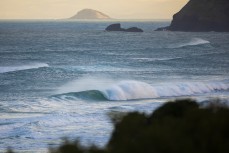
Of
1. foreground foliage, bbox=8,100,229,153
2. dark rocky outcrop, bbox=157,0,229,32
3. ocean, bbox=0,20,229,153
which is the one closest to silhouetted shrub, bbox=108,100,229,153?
foreground foliage, bbox=8,100,229,153

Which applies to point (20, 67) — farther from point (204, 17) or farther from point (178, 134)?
point (204, 17)

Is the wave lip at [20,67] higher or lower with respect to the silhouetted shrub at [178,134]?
lower

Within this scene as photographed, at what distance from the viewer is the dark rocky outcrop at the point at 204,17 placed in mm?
187375

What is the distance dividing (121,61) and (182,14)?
114m

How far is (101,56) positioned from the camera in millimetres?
92812

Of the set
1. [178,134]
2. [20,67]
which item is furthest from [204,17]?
[178,134]

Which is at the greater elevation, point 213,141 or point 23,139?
point 213,141

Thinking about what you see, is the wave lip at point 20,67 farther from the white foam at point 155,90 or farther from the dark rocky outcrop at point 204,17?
the dark rocky outcrop at point 204,17

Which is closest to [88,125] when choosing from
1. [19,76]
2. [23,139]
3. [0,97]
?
[23,139]

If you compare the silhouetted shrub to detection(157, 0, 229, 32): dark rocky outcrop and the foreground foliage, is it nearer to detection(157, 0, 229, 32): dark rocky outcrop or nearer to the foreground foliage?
the foreground foliage

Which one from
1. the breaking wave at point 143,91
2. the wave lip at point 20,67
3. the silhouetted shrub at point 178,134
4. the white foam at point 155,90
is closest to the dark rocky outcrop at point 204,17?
the wave lip at point 20,67

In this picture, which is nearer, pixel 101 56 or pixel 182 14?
pixel 101 56

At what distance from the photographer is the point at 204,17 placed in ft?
620

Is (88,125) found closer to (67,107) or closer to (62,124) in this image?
(62,124)
